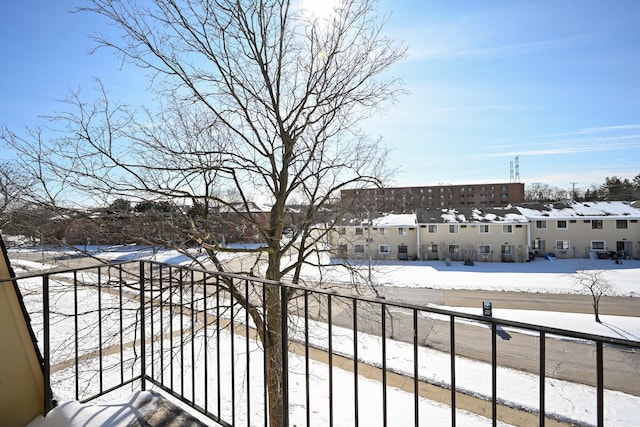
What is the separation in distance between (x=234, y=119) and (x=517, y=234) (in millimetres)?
24363

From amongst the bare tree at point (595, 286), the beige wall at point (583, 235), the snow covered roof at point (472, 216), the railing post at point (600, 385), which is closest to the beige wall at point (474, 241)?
the snow covered roof at point (472, 216)

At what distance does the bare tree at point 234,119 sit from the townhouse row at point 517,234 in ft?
56.4

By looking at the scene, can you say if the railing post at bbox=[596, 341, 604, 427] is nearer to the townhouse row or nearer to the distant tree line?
the townhouse row

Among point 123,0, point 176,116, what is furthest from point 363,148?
point 123,0

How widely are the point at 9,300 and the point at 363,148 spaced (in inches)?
198

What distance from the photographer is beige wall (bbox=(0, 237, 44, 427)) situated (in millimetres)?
1675

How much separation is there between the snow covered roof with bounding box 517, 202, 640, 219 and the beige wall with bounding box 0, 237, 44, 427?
93.2 feet

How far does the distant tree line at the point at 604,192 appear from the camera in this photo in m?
32.6

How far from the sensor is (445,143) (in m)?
9.27

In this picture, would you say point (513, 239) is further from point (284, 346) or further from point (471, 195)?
point (471, 195)

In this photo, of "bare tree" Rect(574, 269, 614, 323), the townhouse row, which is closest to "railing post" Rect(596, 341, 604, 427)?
"bare tree" Rect(574, 269, 614, 323)

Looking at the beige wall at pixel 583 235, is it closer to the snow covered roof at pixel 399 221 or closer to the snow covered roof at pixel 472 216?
the snow covered roof at pixel 472 216

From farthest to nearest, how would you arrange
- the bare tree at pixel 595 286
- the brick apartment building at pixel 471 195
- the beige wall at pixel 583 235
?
1. the brick apartment building at pixel 471 195
2. the beige wall at pixel 583 235
3. the bare tree at pixel 595 286

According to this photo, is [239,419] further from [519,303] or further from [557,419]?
[519,303]
